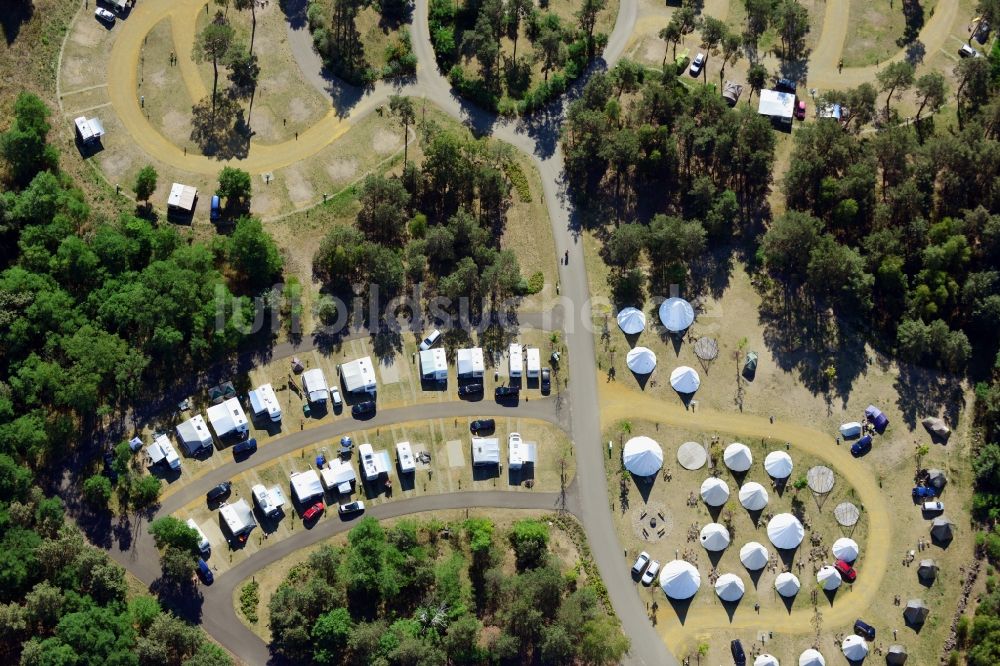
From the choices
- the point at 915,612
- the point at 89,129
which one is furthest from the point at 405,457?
the point at 915,612

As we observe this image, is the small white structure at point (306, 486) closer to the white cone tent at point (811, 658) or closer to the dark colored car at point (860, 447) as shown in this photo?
the white cone tent at point (811, 658)

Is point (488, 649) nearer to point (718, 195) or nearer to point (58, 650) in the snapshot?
point (58, 650)

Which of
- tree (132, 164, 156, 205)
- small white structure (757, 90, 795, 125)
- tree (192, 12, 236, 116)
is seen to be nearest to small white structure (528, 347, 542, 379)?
small white structure (757, 90, 795, 125)

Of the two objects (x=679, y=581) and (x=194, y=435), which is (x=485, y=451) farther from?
(x=194, y=435)

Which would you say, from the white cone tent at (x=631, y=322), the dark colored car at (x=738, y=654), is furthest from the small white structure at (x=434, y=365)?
the dark colored car at (x=738, y=654)

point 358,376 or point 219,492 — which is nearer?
point 219,492

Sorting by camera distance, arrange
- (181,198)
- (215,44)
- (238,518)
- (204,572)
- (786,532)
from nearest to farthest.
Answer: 1. (204,572)
2. (238,518)
3. (786,532)
4. (181,198)
5. (215,44)
